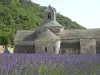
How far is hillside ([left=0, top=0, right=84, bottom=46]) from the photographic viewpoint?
9094 centimetres

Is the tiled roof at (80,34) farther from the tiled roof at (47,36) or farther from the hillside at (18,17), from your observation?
the hillside at (18,17)

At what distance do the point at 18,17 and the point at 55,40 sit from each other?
2494 inches

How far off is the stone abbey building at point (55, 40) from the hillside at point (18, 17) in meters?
17.7

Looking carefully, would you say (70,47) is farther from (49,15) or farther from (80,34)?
(49,15)

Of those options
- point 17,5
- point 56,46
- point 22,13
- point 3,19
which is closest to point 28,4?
point 17,5

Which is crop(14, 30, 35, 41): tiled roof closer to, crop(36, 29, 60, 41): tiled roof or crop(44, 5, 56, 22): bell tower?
crop(44, 5, 56, 22): bell tower

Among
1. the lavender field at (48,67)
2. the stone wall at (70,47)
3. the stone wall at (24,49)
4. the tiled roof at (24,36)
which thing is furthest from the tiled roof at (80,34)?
the lavender field at (48,67)

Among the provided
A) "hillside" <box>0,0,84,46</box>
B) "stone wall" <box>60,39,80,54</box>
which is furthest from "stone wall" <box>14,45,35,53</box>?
"hillside" <box>0,0,84,46</box>

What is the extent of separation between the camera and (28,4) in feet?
452

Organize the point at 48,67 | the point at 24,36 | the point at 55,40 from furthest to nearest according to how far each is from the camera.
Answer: the point at 24,36 < the point at 55,40 < the point at 48,67

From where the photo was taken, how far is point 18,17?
11119cm

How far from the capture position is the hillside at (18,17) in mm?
90938

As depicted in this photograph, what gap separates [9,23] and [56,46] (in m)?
53.9

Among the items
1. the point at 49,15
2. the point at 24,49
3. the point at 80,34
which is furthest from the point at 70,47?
the point at 49,15
